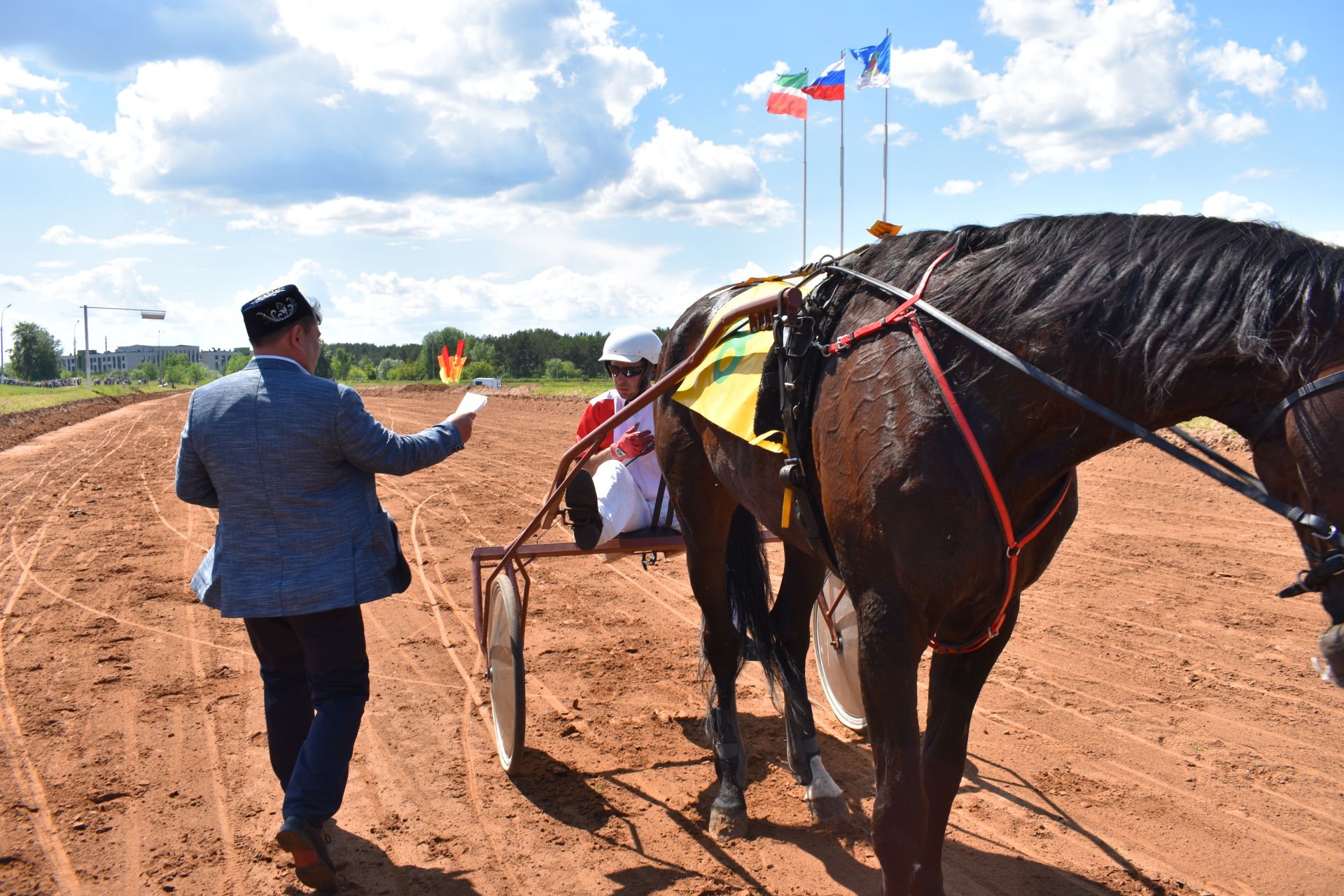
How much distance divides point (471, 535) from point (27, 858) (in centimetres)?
570

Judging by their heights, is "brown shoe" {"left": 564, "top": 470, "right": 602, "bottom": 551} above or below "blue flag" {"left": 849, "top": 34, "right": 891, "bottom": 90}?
below

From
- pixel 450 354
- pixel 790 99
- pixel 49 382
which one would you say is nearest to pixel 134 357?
pixel 49 382

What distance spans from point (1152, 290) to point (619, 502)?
9.04ft

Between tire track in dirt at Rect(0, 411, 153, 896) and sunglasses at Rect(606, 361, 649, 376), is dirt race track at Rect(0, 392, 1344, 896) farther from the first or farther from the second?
sunglasses at Rect(606, 361, 649, 376)

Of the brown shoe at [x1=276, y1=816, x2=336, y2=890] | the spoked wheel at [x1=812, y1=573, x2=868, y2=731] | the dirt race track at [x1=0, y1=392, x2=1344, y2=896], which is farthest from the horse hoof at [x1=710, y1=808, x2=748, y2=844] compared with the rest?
the brown shoe at [x1=276, y1=816, x2=336, y2=890]

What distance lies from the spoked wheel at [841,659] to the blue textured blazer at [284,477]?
7.21 feet

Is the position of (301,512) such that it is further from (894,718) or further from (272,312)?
(894,718)

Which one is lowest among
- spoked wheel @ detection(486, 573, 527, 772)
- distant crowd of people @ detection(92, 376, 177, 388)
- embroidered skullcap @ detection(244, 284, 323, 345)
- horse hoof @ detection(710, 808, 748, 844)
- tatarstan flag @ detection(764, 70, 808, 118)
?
horse hoof @ detection(710, 808, 748, 844)

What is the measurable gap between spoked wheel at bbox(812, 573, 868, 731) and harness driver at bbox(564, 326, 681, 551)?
3.09 feet

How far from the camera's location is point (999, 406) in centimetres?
199

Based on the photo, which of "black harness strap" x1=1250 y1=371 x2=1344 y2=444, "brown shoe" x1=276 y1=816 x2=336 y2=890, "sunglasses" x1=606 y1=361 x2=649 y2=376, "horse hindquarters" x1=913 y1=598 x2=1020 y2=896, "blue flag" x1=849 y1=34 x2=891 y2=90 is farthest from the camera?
"blue flag" x1=849 y1=34 x2=891 y2=90

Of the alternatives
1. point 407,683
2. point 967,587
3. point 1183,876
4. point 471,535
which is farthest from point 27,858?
point 471,535

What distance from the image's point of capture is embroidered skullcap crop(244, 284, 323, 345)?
2.72 metres

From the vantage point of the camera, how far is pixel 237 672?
4812 millimetres
